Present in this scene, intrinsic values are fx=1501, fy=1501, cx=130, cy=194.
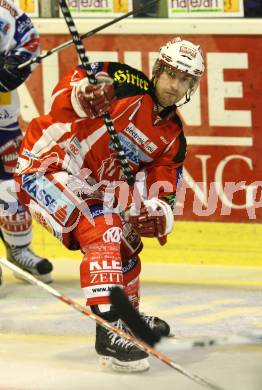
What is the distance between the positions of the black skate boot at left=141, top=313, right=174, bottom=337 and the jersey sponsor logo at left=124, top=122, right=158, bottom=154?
74 cm

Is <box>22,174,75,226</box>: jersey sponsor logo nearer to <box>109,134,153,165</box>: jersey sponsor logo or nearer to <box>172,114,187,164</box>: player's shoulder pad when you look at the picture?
<box>109,134,153,165</box>: jersey sponsor logo

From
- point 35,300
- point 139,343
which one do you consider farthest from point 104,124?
point 35,300

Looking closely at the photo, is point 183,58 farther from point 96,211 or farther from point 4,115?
point 4,115

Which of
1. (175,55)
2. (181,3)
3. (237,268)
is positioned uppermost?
(175,55)

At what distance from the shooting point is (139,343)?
5.52 m

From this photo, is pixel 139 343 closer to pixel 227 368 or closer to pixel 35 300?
pixel 227 368

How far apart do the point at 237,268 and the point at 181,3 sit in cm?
135

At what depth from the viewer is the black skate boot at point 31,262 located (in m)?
7.36

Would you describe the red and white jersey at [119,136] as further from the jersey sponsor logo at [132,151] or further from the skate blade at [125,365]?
the skate blade at [125,365]

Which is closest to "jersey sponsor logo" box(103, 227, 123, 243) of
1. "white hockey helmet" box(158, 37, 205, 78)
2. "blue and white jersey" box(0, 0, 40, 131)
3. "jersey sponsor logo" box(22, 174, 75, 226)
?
"jersey sponsor logo" box(22, 174, 75, 226)

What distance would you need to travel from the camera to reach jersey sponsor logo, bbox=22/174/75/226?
5.84 meters

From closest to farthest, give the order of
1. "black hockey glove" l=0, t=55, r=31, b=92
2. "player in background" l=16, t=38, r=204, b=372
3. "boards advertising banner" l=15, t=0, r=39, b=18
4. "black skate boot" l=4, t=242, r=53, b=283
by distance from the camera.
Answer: "player in background" l=16, t=38, r=204, b=372
"black hockey glove" l=0, t=55, r=31, b=92
"black skate boot" l=4, t=242, r=53, b=283
"boards advertising banner" l=15, t=0, r=39, b=18

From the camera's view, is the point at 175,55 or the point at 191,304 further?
the point at 191,304

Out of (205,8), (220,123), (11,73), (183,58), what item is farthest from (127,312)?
(205,8)
